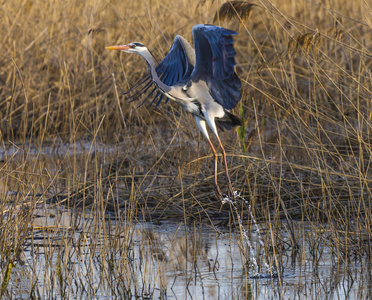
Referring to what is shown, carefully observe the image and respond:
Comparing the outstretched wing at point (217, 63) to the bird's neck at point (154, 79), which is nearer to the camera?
the outstretched wing at point (217, 63)

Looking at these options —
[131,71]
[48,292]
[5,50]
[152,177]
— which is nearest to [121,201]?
A: [152,177]

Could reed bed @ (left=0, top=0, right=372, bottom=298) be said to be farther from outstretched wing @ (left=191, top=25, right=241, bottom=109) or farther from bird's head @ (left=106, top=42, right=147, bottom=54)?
bird's head @ (left=106, top=42, right=147, bottom=54)

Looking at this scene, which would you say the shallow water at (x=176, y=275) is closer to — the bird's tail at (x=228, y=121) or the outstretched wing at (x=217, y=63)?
the bird's tail at (x=228, y=121)

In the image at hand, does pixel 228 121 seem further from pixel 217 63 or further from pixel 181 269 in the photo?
pixel 181 269

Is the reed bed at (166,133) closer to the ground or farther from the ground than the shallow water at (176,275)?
farther from the ground

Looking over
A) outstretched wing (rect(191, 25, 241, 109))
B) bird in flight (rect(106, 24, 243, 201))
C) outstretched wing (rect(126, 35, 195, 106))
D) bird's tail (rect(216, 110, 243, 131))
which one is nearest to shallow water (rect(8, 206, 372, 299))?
bird in flight (rect(106, 24, 243, 201))

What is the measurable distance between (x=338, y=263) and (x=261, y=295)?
54 cm

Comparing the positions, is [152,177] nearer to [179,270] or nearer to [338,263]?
[179,270]

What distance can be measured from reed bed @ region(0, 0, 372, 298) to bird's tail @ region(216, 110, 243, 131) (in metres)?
0.19

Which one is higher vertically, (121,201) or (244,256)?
(121,201)

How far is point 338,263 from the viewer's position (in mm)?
3865

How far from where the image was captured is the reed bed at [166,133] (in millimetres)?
4301

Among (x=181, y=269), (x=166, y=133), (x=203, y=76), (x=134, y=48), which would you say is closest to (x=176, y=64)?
(x=203, y=76)

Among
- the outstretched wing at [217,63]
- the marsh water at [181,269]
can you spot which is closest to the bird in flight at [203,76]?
the outstretched wing at [217,63]
